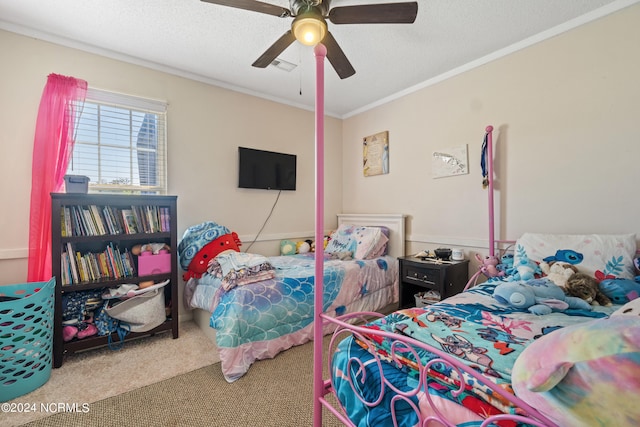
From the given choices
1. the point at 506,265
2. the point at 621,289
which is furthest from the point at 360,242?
the point at 621,289

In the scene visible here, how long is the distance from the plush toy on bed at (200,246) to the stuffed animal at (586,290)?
8.58 feet

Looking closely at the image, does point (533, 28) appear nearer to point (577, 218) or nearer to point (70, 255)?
point (577, 218)

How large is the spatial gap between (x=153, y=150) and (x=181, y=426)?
2.36m

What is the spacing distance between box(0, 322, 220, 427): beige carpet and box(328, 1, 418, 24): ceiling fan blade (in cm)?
253

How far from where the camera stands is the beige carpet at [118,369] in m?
1.67

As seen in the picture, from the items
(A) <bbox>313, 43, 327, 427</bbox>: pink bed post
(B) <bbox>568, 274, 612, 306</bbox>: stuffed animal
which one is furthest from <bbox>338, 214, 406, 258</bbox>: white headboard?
(A) <bbox>313, 43, 327, 427</bbox>: pink bed post

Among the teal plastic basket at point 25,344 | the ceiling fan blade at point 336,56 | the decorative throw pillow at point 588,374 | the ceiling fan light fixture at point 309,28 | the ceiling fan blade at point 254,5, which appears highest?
the ceiling fan blade at point 254,5

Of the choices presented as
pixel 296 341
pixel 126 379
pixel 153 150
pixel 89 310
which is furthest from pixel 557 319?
pixel 153 150

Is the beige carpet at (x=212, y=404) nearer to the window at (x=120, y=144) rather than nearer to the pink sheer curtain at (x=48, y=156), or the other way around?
the pink sheer curtain at (x=48, y=156)

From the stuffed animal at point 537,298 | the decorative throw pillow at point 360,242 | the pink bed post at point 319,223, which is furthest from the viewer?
the decorative throw pillow at point 360,242

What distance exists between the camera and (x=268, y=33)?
221 centimetres

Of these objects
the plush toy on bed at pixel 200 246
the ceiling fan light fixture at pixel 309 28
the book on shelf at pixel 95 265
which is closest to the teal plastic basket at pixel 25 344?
the book on shelf at pixel 95 265

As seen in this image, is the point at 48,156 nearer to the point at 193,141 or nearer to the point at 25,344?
the point at 193,141

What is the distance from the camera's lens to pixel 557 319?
4.17 feet
